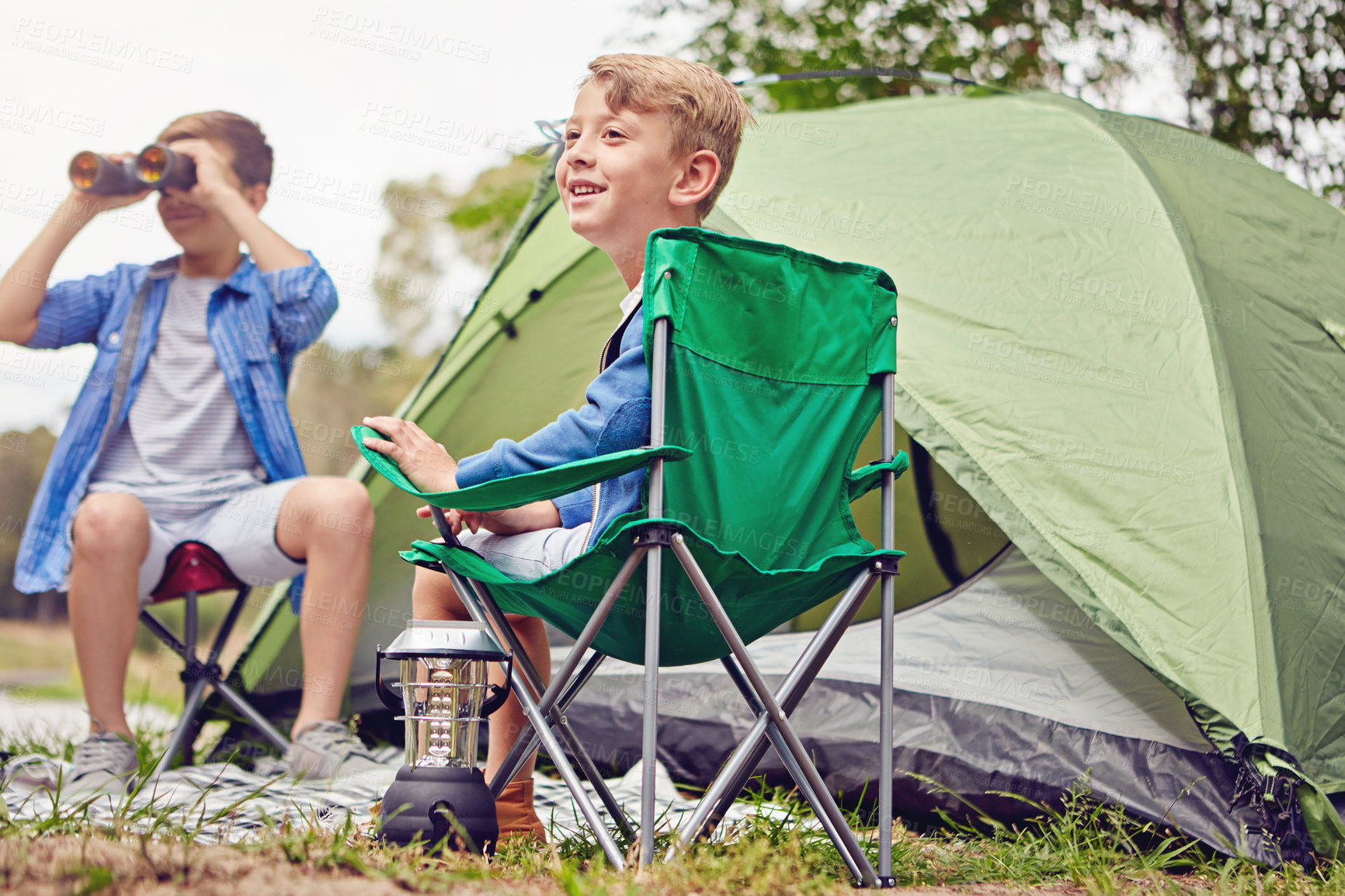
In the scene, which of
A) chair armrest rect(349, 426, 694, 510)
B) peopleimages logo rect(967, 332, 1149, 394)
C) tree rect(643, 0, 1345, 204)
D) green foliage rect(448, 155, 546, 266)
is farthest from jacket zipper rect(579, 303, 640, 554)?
green foliage rect(448, 155, 546, 266)

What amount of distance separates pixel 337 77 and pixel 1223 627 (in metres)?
13.8

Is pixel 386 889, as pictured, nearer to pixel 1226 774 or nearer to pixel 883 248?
pixel 1226 774

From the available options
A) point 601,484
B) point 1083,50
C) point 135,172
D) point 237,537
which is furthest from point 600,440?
point 1083,50

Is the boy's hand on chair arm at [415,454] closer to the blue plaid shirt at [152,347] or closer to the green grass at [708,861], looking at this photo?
the green grass at [708,861]

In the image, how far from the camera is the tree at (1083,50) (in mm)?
6422

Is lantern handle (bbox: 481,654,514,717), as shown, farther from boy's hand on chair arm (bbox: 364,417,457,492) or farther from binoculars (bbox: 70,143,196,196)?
binoculars (bbox: 70,143,196,196)

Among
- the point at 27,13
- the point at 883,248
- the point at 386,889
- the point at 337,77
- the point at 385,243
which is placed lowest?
the point at 386,889

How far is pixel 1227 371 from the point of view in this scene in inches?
71.1

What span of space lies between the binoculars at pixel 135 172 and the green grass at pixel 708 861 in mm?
1256

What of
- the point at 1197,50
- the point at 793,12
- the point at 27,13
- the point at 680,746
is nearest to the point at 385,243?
the point at 793,12

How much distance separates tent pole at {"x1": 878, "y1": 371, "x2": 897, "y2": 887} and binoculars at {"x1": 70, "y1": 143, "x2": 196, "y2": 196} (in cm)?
176

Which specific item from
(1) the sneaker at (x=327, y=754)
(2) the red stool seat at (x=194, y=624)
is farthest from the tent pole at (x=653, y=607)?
(2) the red stool seat at (x=194, y=624)

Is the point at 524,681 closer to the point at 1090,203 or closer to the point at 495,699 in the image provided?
the point at 495,699

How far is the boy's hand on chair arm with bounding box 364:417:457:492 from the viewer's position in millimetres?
1250
